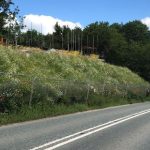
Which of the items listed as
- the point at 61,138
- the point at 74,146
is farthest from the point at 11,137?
the point at 74,146

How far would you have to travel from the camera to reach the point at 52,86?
1062 inches

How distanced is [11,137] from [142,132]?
454 cm

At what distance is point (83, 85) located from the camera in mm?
33531

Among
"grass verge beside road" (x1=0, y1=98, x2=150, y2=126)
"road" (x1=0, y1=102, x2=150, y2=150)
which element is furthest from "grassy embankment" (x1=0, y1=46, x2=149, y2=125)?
"road" (x1=0, y1=102, x2=150, y2=150)

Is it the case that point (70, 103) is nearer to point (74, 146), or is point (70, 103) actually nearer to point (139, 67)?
point (74, 146)

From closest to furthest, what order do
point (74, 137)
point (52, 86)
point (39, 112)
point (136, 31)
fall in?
point (74, 137), point (39, 112), point (52, 86), point (136, 31)

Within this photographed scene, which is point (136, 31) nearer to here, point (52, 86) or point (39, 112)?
point (52, 86)

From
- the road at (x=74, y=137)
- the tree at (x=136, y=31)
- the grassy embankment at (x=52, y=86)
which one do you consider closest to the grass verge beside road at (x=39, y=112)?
the grassy embankment at (x=52, y=86)

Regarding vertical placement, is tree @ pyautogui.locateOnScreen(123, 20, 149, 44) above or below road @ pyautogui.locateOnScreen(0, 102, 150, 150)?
above

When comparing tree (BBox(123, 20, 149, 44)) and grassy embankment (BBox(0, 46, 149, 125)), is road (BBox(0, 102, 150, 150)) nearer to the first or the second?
grassy embankment (BBox(0, 46, 149, 125))

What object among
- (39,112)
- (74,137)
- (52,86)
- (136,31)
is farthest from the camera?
(136,31)

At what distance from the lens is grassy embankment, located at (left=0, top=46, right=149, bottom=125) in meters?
21.1

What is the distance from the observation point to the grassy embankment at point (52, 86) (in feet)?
69.3

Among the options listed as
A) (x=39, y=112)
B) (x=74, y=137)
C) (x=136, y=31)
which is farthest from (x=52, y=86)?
(x=136, y=31)
